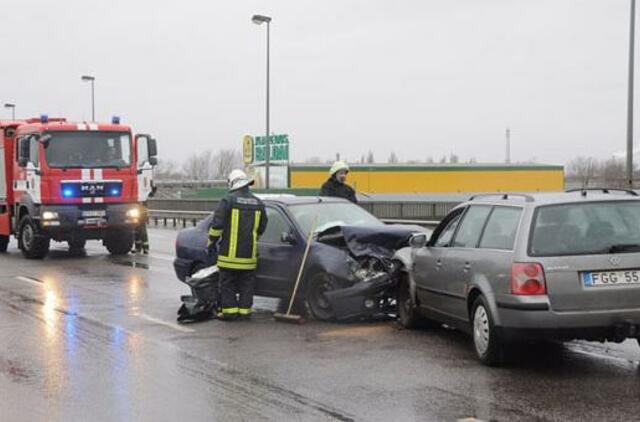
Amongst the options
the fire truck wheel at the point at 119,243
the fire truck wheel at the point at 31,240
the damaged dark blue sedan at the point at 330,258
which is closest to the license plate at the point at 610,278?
the damaged dark blue sedan at the point at 330,258

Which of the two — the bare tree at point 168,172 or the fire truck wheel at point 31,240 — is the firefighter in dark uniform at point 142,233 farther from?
the bare tree at point 168,172

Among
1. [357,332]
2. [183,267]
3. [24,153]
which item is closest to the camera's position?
[357,332]

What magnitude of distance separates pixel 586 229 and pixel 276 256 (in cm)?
420

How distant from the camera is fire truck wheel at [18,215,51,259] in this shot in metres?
18.0

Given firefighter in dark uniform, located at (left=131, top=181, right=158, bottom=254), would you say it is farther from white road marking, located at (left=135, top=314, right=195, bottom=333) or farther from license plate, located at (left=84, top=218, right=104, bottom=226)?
white road marking, located at (left=135, top=314, right=195, bottom=333)

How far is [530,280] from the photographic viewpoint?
21.5 ft

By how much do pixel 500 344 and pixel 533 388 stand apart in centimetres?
59

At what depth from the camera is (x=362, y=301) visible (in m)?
9.17

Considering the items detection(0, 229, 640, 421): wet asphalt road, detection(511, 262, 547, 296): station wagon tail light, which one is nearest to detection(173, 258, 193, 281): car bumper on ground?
detection(0, 229, 640, 421): wet asphalt road

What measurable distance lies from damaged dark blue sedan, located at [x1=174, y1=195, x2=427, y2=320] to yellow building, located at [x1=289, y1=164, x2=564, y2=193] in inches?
1617

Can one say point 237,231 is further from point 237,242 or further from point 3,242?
point 3,242

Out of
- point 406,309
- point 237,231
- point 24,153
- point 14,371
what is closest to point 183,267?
point 237,231

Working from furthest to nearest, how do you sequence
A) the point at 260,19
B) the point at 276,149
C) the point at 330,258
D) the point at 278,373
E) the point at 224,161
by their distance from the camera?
the point at 224,161 → the point at 276,149 → the point at 260,19 → the point at 330,258 → the point at 278,373

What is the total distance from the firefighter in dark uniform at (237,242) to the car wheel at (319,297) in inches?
27.9
